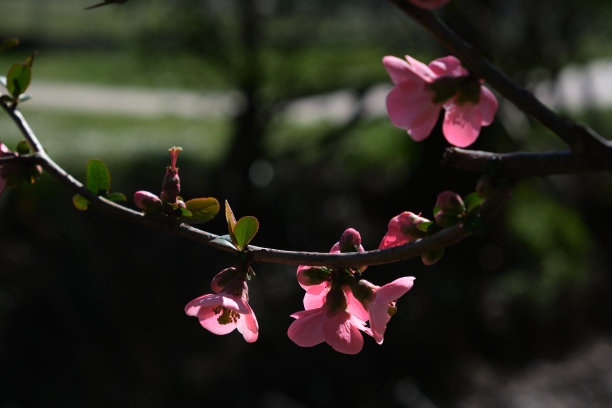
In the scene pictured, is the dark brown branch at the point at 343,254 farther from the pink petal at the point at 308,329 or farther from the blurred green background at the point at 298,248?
the blurred green background at the point at 298,248

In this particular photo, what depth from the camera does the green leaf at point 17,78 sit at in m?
0.90

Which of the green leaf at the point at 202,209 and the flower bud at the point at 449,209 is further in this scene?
the green leaf at the point at 202,209

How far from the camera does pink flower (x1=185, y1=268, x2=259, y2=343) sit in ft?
2.24

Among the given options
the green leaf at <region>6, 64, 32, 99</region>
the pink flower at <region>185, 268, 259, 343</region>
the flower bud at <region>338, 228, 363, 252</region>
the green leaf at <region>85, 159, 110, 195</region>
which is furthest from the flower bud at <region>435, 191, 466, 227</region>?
the green leaf at <region>6, 64, 32, 99</region>

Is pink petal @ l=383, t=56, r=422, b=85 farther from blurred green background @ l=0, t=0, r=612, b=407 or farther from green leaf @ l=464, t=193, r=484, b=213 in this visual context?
blurred green background @ l=0, t=0, r=612, b=407

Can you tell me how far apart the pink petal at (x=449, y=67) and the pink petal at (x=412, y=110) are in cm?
2

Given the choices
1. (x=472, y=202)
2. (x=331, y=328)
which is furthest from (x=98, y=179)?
(x=472, y=202)

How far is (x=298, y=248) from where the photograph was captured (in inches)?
153

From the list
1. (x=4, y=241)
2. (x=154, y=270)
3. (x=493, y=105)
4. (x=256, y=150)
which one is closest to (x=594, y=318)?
(x=256, y=150)

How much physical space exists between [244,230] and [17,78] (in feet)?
1.36

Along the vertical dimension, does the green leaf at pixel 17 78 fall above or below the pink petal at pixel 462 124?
below

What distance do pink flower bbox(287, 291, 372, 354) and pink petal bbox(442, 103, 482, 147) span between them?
199 millimetres

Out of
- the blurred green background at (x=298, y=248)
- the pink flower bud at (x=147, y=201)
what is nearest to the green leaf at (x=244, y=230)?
the pink flower bud at (x=147, y=201)

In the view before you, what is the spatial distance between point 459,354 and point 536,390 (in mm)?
406
